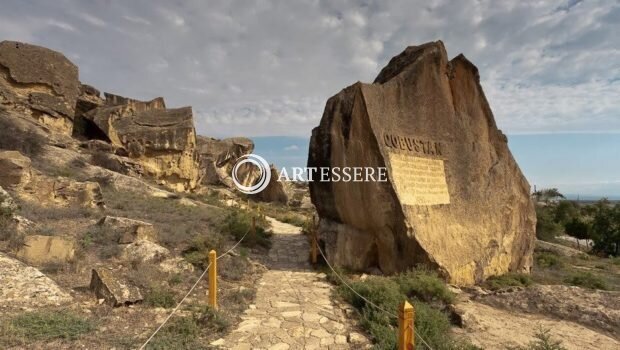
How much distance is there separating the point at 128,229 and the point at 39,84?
747 inches

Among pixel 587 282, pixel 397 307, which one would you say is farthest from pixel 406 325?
pixel 587 282

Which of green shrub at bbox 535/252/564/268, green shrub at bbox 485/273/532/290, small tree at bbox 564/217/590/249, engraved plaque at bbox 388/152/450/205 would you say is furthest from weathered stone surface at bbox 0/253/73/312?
small tree at bbox 564/217/590/249

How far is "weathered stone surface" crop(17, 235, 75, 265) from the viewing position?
20.4 feet

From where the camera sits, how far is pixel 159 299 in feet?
17.8

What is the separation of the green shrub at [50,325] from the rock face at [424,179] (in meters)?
5.60

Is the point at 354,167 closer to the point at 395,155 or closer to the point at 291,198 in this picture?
the point at 395,155

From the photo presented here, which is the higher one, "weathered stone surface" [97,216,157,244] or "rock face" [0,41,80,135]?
"rock face" [0,41,80,135]

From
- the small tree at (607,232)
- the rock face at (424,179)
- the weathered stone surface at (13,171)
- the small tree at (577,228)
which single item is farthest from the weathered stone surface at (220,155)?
the small tree at (577,228)

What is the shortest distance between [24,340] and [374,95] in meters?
7.41

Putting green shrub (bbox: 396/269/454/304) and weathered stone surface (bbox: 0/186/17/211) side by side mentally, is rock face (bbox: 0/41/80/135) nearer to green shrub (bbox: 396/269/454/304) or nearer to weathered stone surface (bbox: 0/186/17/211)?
weathered stone surface (bbox: 0/186/17/211)

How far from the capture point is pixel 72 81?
2255 cm

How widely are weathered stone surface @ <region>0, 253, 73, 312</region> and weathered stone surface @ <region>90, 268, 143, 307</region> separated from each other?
0.38 m

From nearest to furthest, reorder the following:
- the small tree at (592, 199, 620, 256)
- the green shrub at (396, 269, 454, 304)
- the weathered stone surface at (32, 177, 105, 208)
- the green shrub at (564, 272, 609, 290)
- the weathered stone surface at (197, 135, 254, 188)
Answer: the green shrub at (396, 269, 454, 304) < the green shrub at (564, 272, 609, 290) < the weathered stone surface at (32, 177, 105, 208) < the small tree at (592, 199, 620, 256) < the weathered stone surface at (197, 135, 254, 188)

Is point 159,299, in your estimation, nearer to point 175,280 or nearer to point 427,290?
point 175,280
